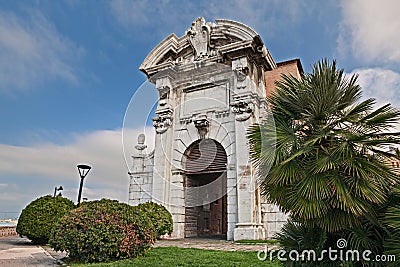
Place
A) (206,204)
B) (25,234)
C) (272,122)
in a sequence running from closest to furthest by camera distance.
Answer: (272,122) < (25,234) < (206,204)

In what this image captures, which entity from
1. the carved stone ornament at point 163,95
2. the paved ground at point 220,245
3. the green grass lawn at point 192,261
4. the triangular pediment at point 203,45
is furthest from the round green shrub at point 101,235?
the triangular pediment at point 203,45

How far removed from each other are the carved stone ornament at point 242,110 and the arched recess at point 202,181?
1.63m

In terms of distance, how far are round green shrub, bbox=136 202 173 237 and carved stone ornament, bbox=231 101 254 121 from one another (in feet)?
15.5

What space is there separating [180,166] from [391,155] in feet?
33.4

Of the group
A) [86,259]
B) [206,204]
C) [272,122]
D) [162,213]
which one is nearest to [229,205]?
[162,213]

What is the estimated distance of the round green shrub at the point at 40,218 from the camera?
10.1 meters

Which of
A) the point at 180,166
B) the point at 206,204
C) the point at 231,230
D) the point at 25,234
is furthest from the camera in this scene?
the point at 206,204

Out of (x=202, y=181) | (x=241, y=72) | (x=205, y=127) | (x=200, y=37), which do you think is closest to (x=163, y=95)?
(x=205, y=127)

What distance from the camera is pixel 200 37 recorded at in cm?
1406

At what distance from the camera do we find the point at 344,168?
3631 millimetres

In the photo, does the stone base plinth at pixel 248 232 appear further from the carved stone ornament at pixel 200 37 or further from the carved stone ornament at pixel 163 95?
the carved stone ornament at pixel 200 37

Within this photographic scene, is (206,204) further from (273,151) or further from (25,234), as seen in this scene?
(273,151)

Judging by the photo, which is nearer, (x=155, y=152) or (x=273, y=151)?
(x=273, y=151)

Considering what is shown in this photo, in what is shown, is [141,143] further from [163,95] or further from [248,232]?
[248,232]
